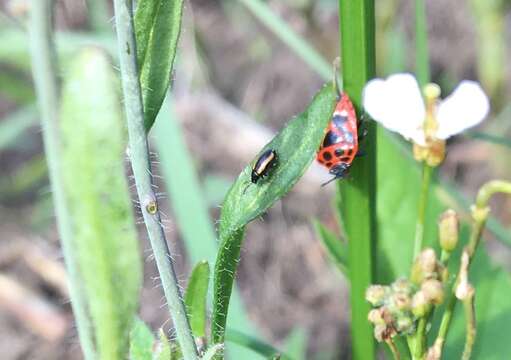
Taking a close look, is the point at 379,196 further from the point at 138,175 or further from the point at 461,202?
the point at 138,175

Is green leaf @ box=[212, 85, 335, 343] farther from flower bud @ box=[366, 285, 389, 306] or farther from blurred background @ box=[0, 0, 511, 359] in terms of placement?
blurred background @ box=[0, 0, 511, 359]

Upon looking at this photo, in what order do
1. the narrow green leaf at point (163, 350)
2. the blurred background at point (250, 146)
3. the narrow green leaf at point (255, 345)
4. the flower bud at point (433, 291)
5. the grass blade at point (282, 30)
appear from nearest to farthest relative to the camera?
1. the narrow green leaf at point (163, 350)
2. the flower bud at point (433, 291)
3. the narrow green leaf at point (255, 345)
4. the grass blade at point (282, 30)
5. the blurred background at point (250, 146)

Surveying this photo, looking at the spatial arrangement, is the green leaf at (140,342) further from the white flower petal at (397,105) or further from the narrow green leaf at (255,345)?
the white flower petal at (397,105)

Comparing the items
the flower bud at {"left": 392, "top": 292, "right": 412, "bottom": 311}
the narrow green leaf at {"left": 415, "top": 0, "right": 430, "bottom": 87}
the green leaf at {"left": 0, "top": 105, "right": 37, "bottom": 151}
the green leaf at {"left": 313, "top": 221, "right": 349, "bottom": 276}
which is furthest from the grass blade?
the green leaf at {"left": 0, "top": 105, "right": 37, "bottom": 151}

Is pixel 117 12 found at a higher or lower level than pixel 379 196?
higher

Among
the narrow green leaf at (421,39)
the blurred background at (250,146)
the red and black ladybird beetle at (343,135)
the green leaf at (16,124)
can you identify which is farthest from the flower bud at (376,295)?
the green leaf at (16,124)

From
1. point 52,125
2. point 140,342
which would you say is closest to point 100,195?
point 52,125

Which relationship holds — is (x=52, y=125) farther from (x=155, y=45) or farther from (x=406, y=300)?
(x=406, y=300)

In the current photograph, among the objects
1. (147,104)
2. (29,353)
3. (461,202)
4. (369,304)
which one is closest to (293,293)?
(29,353)
